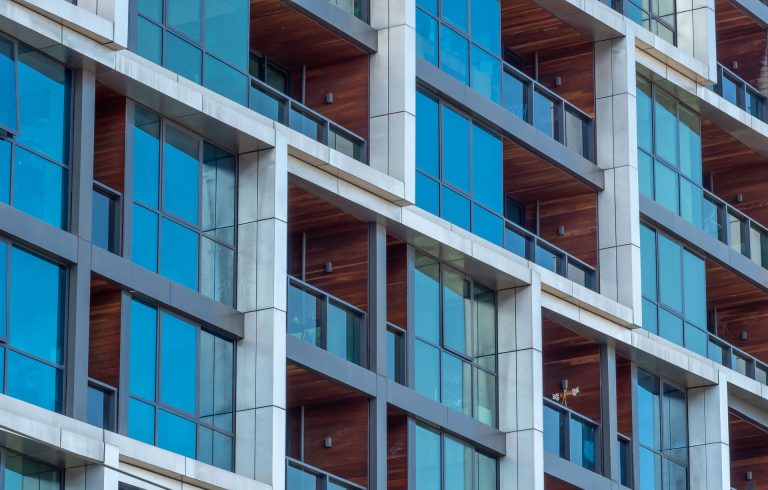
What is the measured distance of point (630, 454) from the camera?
55.7m

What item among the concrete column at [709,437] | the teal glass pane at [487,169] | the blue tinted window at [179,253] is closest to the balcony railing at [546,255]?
the teal glass pane at [487,169]

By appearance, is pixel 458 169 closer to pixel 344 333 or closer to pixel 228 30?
pixel 344 333

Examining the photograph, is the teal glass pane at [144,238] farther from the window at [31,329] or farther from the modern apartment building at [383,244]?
the window at [31,329]

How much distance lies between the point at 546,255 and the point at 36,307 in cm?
1659

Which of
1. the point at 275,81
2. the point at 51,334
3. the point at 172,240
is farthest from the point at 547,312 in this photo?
the point at 51,334

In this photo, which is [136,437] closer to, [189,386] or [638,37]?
[189,386]

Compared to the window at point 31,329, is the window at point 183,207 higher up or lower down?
higher up

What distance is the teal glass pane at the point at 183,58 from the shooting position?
45531 mm

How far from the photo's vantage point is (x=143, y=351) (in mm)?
43312

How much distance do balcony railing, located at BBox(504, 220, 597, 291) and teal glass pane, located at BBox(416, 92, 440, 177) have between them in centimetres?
285

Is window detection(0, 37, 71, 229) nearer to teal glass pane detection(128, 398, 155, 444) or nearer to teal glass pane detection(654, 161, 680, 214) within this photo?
teal glass pane detection(128, 398, 155, 444)

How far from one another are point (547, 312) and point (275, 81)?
762cm

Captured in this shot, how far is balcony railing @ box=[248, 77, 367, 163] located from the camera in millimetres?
47812

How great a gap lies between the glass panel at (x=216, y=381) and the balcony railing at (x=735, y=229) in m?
18.7
